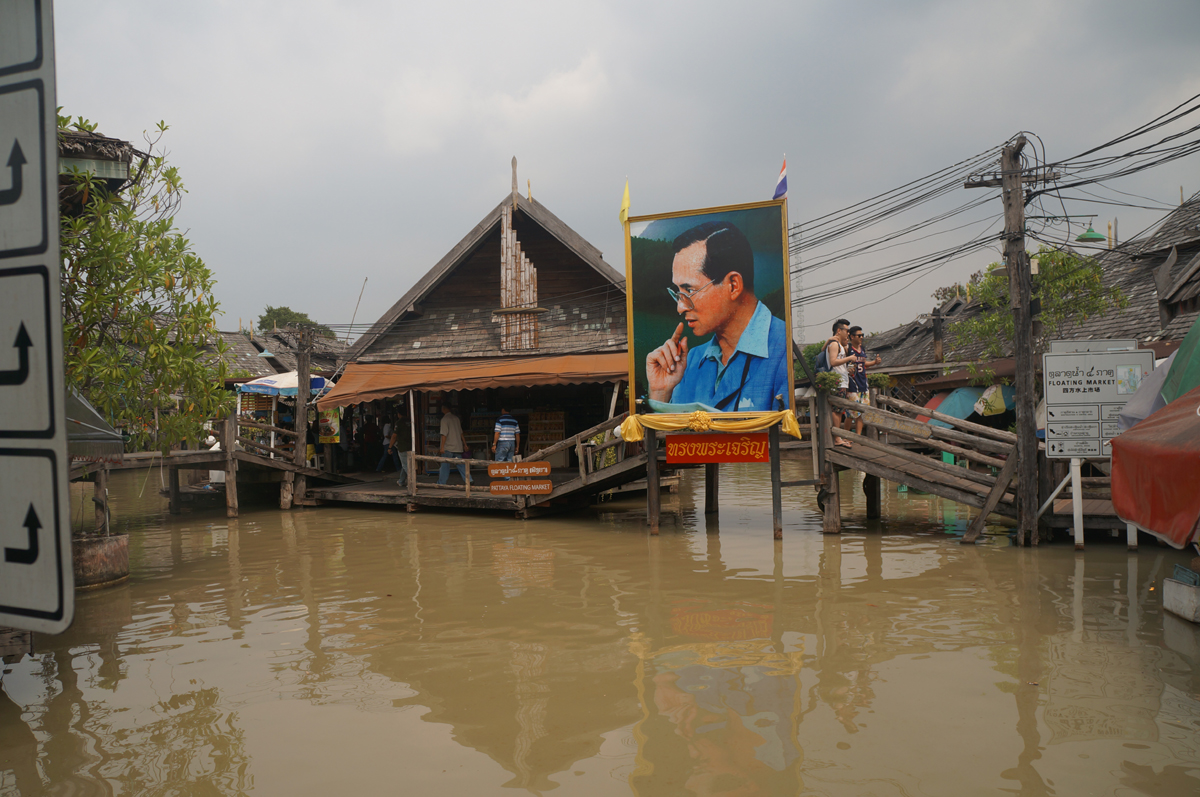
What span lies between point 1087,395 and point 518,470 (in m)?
9.10

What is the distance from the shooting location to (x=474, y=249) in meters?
18.1

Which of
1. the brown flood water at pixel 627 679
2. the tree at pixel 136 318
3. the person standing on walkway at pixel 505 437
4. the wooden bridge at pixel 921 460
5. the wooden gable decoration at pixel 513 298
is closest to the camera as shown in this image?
the brown flood water at pixel 627 679

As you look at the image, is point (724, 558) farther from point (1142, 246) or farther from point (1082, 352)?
point (1142, 246)

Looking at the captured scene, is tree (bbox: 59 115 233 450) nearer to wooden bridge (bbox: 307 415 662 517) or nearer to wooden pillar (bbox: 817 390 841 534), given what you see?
wooden bridge (bbox: 307 415 662 517)

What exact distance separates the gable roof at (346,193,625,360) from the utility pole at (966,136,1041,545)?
310 inches

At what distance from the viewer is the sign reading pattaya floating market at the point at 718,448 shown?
11.9 m

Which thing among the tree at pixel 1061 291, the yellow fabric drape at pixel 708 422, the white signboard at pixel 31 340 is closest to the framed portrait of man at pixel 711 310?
the yellow fabric drape at pixel 708 422

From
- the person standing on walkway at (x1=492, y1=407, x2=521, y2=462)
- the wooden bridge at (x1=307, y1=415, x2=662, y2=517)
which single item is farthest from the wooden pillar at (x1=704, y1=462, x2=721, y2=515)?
the person standing on walkway at (x1=492, y1=407, x2=521, y2=462)

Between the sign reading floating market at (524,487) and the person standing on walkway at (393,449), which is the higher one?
the person standing on walkway at (393,449)

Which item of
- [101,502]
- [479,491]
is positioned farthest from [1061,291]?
[101,502]

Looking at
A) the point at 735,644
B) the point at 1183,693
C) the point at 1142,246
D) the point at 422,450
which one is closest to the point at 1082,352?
the point at 1183,693

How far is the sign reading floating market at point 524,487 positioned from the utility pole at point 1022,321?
25.2ft

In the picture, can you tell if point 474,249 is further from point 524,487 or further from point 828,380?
point 828,380

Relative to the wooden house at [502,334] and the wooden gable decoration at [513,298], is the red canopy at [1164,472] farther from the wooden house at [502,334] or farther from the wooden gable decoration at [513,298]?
the wooden gable decoration at [513,298]
